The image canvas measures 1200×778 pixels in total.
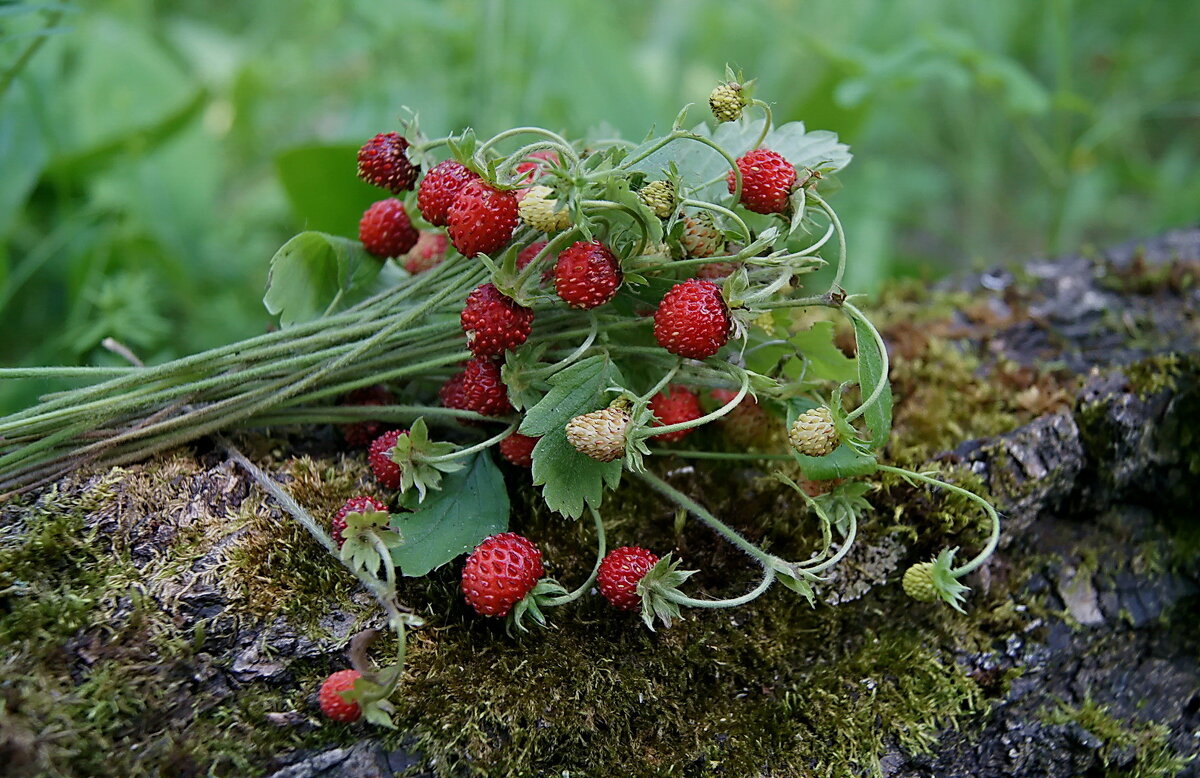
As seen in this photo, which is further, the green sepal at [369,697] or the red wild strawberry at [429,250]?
the red wild strawberry at [429,250]

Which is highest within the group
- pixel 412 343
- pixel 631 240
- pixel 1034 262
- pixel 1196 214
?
pixel 631 240

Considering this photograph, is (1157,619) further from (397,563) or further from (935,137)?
(935,137)

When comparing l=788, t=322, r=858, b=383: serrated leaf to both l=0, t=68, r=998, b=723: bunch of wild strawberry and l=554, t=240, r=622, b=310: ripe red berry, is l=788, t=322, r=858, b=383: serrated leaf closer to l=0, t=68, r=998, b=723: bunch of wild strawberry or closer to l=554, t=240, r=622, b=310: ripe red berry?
l=0, t=68, r=998, b=723: bunch of wild strawberry

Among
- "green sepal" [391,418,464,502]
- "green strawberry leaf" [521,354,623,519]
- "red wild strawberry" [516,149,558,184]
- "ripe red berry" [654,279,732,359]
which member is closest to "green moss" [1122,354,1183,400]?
"ripe red berry" [654,279,732,359]

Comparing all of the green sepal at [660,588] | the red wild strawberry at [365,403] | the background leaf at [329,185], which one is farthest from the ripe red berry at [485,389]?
the background leaf at [329,185]

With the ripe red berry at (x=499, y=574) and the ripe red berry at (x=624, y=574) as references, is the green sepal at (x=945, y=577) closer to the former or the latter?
the ripe red berry at (x=624, y=574)

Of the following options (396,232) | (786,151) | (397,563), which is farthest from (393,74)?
(397,563)
